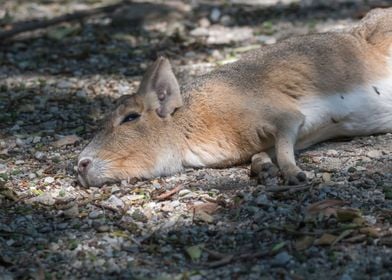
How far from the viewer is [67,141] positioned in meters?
6.73

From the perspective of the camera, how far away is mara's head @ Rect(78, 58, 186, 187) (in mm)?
5684

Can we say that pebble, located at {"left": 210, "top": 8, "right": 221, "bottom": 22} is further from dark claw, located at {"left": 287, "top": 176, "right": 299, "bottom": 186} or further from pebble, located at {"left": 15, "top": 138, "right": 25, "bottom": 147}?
dark claw, located at {"left": 287, "top": 176, "right": 299, "bottom": 186}

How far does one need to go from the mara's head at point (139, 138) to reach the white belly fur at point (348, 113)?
95cm

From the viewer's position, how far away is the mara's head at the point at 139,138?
18.6 ft

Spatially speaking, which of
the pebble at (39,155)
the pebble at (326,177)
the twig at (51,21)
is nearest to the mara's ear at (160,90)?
the pebble at (39,155)

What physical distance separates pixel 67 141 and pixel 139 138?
3.64 feet

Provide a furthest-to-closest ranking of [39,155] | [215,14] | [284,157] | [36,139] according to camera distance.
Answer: [215,14]
[36,139]
[39,155]
[284,157]

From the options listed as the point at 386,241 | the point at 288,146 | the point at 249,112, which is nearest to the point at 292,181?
the point at 288,146

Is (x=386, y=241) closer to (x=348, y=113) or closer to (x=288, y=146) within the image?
(x=288, y=146)

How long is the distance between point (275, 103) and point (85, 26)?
15.9 feet

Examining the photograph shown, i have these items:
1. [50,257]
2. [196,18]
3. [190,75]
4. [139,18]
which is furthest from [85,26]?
[50,257]

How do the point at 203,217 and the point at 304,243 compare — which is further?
the point at 203,217

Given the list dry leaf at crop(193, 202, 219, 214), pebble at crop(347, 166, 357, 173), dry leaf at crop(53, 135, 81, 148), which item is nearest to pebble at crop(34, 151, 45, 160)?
dry leaf at crop(53, 135, 81, 148)

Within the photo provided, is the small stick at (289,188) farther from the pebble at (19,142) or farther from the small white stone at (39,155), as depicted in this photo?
the pebble at (19,142)
